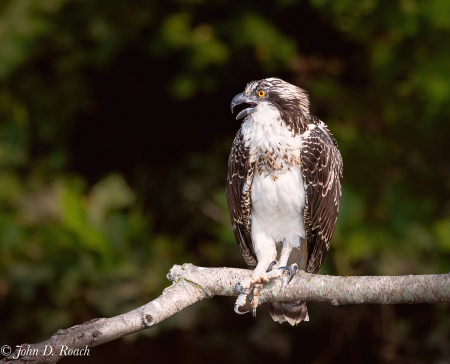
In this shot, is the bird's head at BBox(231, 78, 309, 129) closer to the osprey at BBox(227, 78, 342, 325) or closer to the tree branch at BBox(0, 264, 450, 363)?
the osprey at BBox(227, 78, 342, 325)

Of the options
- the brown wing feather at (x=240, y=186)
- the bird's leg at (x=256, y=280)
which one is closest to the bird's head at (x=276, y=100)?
the brown wing feather at (x=240, y=186)

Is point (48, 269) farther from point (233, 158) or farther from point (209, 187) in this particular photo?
point (233, 158)

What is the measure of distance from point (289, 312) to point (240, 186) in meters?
1.08

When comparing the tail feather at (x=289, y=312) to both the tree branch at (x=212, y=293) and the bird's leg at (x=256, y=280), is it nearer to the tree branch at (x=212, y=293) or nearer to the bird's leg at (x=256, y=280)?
the bird's leg at (x=256, y=280)

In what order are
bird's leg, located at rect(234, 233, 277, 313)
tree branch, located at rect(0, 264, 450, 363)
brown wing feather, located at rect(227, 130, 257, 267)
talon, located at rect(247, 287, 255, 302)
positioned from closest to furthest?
tree branch, located at rect(0, 264, 450, 363), bird's leg, located at rect(234, 233, 277, 313), talon, located at rect(247, 287, 255, 302), brown wing feather, located at rect(227, 130, 257, 267)

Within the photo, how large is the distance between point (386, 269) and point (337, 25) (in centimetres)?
309

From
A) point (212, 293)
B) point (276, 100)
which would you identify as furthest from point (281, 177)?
point (212, 293)

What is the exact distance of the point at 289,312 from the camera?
3.91 meters

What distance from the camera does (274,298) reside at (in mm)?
3121

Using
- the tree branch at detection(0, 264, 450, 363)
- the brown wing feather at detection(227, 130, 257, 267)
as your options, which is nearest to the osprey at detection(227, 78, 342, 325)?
the brown wing feather at detection(227, 130, 257, 267)

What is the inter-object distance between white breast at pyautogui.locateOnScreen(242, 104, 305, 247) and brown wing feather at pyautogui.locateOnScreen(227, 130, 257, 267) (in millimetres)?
44

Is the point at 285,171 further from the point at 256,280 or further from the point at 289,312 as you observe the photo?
the point at 289,312

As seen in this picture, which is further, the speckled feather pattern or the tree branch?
the speckled feather pattern

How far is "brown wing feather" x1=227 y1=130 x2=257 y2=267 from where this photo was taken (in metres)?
3.57
